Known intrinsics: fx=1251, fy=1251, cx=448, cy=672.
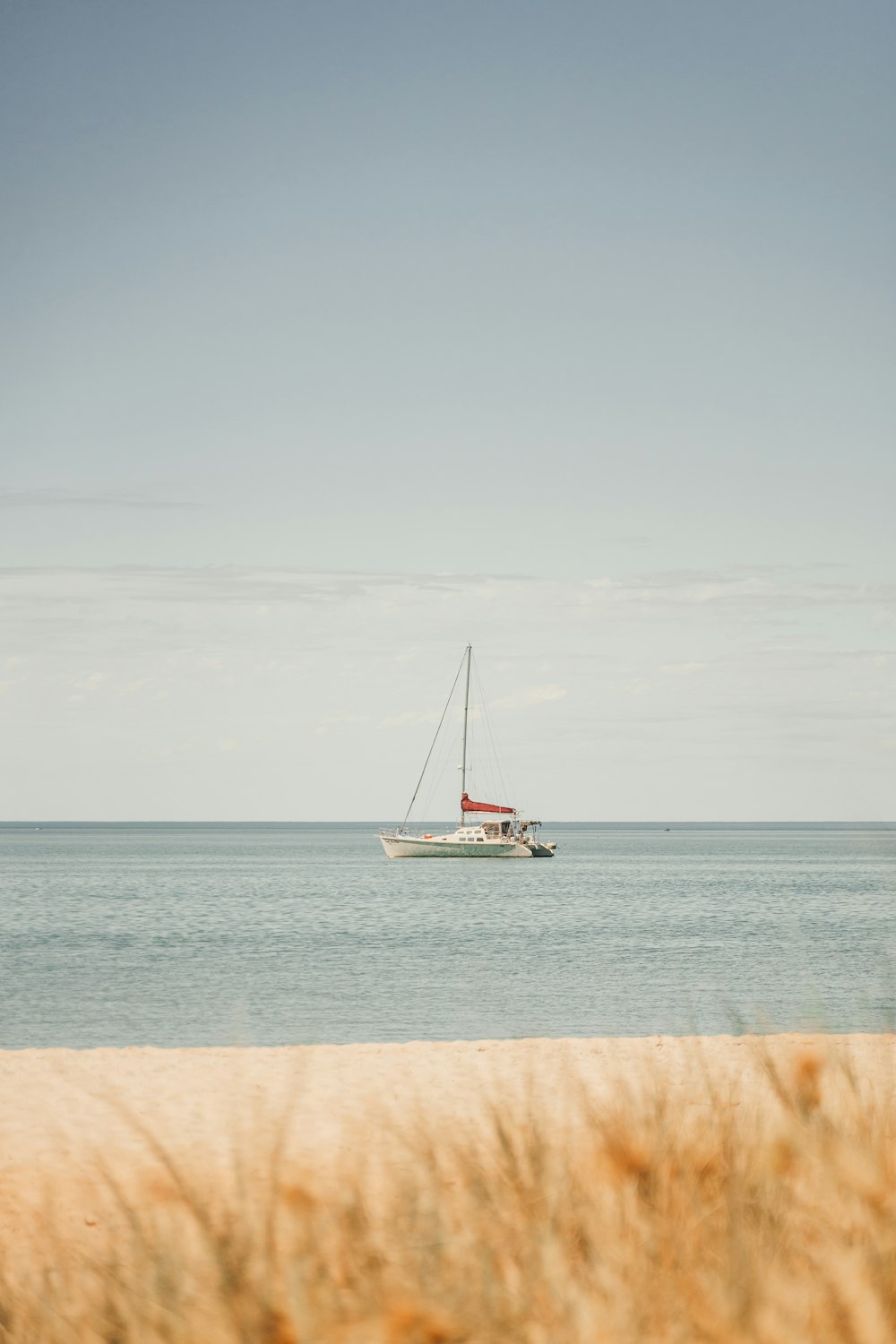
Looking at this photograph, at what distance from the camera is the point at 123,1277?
119 inches

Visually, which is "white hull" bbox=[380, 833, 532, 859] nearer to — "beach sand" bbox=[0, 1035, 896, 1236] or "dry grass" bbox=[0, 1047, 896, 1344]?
"beach sand" bbox=[0, 1035, 896, 1236]

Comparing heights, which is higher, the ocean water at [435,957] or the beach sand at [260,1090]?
the beach sand at [260,1090]

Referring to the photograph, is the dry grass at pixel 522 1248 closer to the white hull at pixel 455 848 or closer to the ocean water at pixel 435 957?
the ocean water at pixel 435 957

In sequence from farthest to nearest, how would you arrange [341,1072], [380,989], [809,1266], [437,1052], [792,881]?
[792,881] < [380,989] < [437,1052] < [341,1072] < [809,1266]

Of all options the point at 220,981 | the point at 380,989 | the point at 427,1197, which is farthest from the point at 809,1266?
the point at 220,981

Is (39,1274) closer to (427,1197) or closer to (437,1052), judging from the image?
(427,1197)

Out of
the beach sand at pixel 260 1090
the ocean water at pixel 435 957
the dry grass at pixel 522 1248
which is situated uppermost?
the dry grass at pixel 522 1248

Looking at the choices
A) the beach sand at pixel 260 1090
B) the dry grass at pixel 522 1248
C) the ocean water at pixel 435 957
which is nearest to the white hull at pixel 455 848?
the ocean water at pixel 435 957

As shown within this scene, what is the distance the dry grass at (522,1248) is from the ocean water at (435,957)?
61 centimetres

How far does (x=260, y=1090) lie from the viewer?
38.4 feet

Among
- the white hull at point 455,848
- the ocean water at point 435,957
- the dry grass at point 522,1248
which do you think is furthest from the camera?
the white hull at point 455,848

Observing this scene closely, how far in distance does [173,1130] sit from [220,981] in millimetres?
19792

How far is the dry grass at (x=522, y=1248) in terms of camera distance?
281 cm

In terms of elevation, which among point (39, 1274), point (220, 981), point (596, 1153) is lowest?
point (220, 981)
